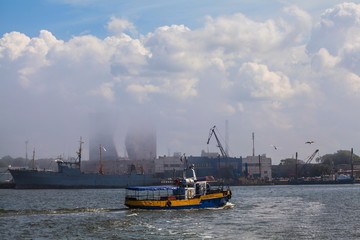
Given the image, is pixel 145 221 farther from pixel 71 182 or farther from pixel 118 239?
pixel 71 182

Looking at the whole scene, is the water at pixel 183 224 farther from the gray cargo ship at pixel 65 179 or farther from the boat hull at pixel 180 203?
the gray cargo ship at pixel 65 179

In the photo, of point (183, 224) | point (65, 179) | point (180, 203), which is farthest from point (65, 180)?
point (183, 224)

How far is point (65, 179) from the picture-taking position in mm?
174250

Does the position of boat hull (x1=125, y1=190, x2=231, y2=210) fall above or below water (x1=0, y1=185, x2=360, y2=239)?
above

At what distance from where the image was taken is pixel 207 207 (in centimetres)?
7381

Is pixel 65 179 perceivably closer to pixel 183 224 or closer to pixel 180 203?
pixel 180 203

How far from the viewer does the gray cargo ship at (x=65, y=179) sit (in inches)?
6703

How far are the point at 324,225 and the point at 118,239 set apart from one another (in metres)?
22.5

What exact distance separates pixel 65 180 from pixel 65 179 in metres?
0.36

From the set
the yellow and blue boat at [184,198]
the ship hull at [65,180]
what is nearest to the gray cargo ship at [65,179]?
the ship hull at [65,180]

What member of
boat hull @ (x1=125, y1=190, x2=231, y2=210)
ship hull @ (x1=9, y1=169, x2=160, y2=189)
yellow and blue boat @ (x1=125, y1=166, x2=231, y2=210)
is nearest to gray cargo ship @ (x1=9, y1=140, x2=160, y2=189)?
ship hull @ (x1=9, y1=169, x2=160, y2=189)

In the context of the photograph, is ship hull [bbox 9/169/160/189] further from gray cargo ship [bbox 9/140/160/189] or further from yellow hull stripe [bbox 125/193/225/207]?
yellow hull stripe [bbox 125/193/225/207]

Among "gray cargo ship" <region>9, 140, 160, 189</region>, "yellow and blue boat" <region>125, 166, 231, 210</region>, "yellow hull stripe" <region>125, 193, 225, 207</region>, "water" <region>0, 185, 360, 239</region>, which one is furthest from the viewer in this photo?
"gray cargo ship" <region>9, 140, 160, 189</region>

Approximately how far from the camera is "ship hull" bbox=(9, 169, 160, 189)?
559 ft
